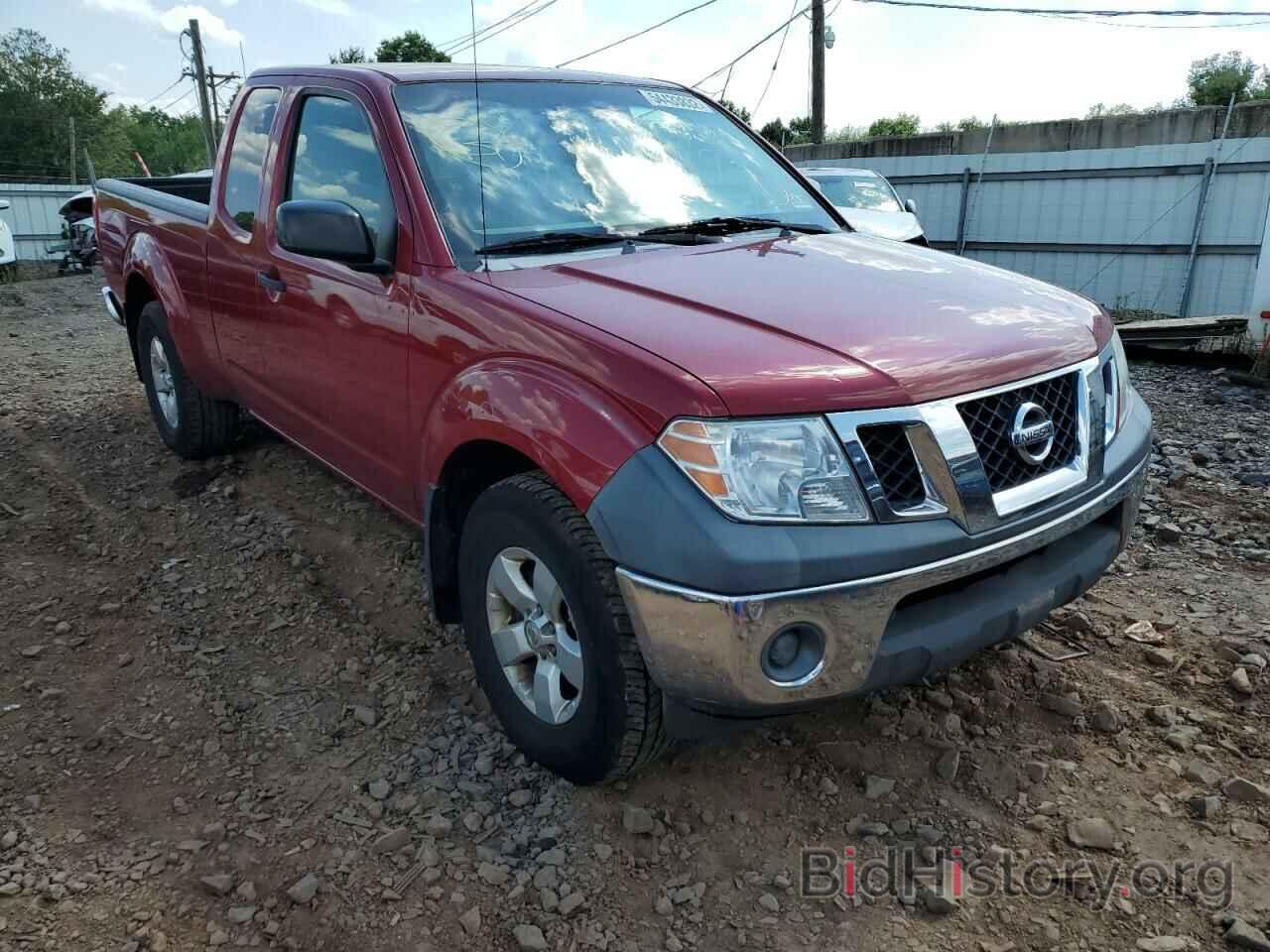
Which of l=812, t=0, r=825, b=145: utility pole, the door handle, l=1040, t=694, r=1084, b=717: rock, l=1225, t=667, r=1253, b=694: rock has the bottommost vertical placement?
l=1040, t=694, r=1084, b=717: rock

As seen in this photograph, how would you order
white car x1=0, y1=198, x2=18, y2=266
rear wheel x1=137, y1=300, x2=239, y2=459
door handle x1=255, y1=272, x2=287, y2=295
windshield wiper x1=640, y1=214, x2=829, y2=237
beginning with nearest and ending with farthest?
1. windshield wiper x1=640, y1=214, x2=829, y2=237
2. door handle x1=255, y1=272, x2=287, y2=295
3. rear wheel x1=137, y1=300, x2=239, y2=459
4. white car x1=0, y1=198, x2=18, y2=266

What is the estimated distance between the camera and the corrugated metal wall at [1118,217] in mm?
10633

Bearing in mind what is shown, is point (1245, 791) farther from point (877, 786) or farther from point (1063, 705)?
point (877, 786)

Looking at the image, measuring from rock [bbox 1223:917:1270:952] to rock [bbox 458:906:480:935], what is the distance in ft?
5.33

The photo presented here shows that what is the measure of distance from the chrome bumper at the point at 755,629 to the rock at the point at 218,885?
1.16m

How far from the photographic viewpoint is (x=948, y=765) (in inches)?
103

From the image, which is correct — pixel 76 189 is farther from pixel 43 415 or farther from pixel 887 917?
pixel 887 917

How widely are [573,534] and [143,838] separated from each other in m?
1.40

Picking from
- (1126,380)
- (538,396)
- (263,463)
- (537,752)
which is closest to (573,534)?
(538,396)

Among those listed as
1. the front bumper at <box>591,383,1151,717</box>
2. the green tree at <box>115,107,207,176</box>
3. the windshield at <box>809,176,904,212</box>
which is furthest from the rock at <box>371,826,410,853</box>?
the green tree at <box>115,107,207,176</box>

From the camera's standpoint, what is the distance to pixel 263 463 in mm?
5051

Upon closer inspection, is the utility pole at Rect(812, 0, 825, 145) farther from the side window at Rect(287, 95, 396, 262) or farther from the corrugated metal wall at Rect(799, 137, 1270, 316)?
the side window at Rect(287, 95, 396, 262)

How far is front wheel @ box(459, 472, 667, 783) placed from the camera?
7.13ft

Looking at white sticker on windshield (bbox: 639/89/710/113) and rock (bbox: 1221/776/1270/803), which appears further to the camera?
white sticker on windshield (bbox: 639/89/710/113)
